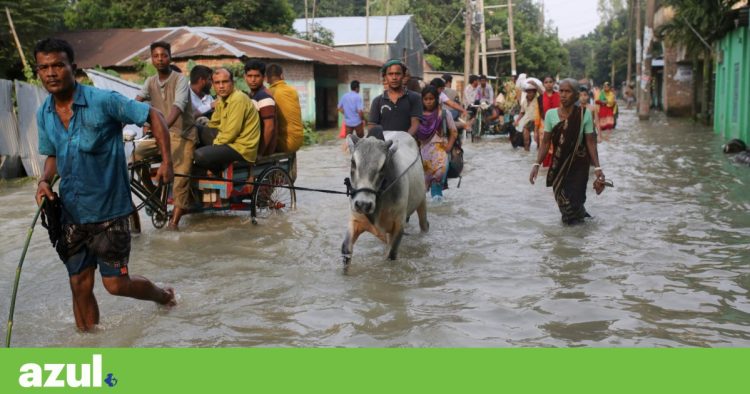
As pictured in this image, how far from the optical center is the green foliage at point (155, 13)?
30969 millimetres

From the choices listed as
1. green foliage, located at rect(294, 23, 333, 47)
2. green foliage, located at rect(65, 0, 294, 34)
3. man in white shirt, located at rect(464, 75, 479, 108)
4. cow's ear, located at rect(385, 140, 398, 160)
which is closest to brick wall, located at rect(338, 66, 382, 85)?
green foliage, located at rect(65, 0, 294, 34)

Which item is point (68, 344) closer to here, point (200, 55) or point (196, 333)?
point (196, 333)

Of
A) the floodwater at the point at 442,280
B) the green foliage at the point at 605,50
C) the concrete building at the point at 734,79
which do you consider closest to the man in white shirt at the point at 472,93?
the concrete building at the point at 734,79

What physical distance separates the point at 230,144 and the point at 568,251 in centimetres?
383

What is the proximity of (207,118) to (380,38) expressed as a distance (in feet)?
103

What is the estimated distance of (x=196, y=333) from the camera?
5.23 m

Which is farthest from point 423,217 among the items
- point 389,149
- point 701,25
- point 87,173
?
point 701,25

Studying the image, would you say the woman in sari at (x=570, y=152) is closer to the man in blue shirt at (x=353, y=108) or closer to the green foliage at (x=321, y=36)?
the man in blue shirt at (x=353, y=108)

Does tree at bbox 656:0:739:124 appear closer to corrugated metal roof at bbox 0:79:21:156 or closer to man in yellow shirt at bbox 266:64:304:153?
man in yellow shirt at bbox 266:64:304:153

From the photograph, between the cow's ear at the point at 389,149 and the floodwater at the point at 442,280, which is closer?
the floodwater at the point at 442,280

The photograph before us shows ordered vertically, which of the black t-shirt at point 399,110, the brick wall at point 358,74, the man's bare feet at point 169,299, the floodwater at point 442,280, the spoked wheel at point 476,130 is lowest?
the floodwater at point 442,280

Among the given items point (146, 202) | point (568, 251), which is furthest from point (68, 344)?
point (568, 251)

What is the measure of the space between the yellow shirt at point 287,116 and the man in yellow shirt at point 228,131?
24.4 inches

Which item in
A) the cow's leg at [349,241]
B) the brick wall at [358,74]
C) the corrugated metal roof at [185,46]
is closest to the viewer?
the cow's leg at [349,241]
